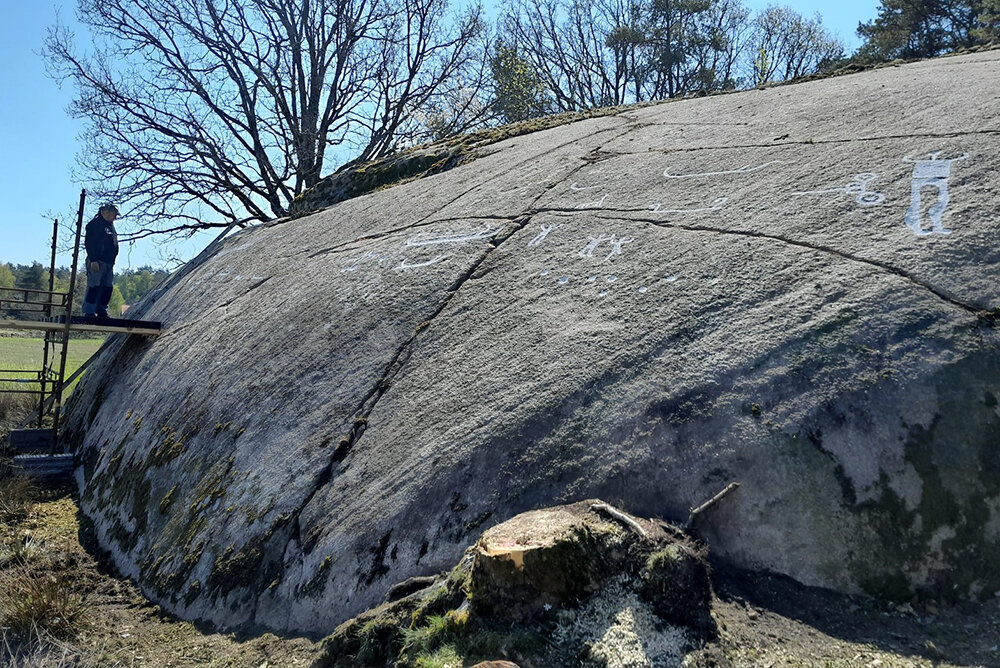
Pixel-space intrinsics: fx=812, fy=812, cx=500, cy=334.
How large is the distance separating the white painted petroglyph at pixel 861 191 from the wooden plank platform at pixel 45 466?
719cm

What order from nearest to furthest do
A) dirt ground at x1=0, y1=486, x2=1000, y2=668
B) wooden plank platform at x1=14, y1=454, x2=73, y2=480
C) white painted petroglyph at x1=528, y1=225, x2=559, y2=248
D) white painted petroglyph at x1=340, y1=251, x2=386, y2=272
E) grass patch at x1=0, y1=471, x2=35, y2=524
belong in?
dirt ground at x1=0, y1=486, x2=1000, y2=668 < white painted petroglyph at x1=528, y1=225, x2=559, y2=248 < grass patch at x1=0, y1=471, x2=35, y2=524 < white painted petroglyph at x1=340, y1=251, x2=386, y2=272 < wooden plank platform at x1=14, y1=454, x2=73, y2=480

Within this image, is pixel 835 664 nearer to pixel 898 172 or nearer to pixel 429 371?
pixel 429 371

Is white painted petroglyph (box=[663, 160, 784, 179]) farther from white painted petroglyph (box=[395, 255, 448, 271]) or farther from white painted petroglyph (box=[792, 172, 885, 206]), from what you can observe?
white painted petroglyph (box=[395, 255, 448, 271])

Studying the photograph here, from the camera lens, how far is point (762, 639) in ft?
10.6

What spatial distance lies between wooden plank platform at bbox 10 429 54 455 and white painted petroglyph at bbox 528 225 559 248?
6.06 m

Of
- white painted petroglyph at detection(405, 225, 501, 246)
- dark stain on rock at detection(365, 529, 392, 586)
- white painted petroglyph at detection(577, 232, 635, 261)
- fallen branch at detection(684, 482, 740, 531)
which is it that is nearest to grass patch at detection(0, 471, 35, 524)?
white painted petroglyph at detection(405, 225, 501, 246)

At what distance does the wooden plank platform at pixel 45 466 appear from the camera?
310 inches

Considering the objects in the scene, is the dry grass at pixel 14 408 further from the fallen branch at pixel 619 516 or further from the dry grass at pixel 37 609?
the fallen branch at pixel 619 516

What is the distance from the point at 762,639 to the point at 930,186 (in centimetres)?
305

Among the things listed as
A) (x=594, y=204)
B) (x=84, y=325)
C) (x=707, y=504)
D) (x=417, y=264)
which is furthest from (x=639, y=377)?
(x=84, y=325)

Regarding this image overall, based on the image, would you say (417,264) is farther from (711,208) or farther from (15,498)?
(15,498)

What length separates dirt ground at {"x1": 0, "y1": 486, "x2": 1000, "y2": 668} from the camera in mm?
3111

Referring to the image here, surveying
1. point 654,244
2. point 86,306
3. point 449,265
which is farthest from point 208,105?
point 654,244

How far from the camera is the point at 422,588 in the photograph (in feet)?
12.9
